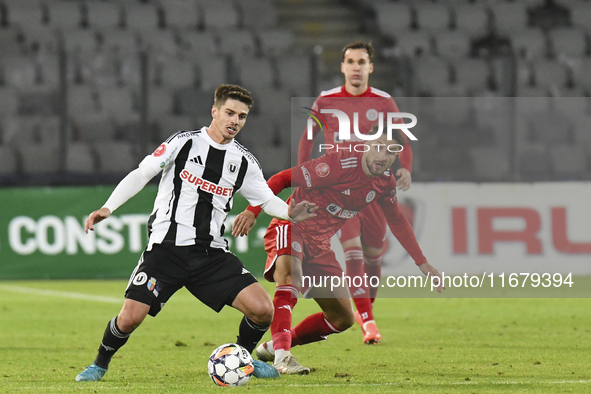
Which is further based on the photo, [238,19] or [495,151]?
[238,19]

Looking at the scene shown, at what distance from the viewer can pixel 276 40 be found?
50.2 ft

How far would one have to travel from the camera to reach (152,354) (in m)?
6.15

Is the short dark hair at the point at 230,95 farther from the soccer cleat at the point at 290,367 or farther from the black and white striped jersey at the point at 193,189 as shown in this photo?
the soccer cleat at the point at 290,367

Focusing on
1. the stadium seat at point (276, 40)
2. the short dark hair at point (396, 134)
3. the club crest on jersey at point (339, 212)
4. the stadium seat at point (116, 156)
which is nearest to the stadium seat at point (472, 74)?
the stadium seat at point (276, 40)

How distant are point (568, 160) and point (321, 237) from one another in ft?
22.1

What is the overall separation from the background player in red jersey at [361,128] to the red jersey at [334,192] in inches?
12.0

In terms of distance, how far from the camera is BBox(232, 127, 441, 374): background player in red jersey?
551 cm

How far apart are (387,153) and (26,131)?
7.71 meters

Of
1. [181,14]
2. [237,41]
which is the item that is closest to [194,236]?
[237,41]

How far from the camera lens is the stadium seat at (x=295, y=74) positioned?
12.4 meters

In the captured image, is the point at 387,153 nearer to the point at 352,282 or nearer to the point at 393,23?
the point at 352,282

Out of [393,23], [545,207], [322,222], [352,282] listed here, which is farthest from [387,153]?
[393,23]

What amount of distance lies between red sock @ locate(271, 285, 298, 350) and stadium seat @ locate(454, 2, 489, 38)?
11.0 metres

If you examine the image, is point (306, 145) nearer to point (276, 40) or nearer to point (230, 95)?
point (230, 95)
